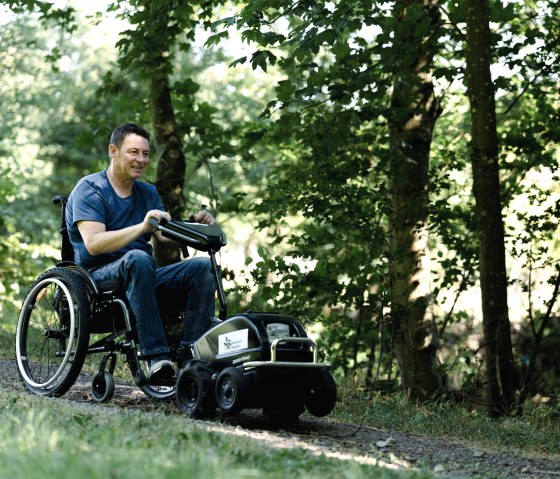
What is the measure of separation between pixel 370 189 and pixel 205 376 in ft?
10.1

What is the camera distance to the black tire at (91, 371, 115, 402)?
16.9 ft

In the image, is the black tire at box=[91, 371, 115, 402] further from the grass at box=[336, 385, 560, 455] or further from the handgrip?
the grass at box=[336, 385, 560, 455]

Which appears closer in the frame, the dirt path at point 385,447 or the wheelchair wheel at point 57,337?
the dirt path at point 385,447

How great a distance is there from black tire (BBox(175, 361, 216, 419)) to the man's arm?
2.74 feet

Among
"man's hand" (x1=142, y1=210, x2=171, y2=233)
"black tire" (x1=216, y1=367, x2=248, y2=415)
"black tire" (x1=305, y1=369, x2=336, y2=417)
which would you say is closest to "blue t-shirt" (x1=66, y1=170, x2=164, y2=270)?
"man's hand" (x1=142, y1=210, x2=171, y2=233)

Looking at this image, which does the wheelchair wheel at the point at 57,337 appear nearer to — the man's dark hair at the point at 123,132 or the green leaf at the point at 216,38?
the man's dark hair at the point at 123,132

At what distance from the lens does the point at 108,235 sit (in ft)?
16.8

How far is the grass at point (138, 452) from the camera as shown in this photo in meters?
2.70

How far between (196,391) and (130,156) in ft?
5.11

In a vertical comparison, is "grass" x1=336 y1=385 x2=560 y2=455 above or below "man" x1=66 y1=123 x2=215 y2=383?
below

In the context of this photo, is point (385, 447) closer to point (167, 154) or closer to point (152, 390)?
point (152, 390)

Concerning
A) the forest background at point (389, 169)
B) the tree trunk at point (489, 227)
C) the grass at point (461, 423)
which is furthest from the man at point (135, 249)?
the tree trunk at point (489, 227)

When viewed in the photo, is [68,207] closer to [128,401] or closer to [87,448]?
[128,401]

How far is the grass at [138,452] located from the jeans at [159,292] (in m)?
0.79
